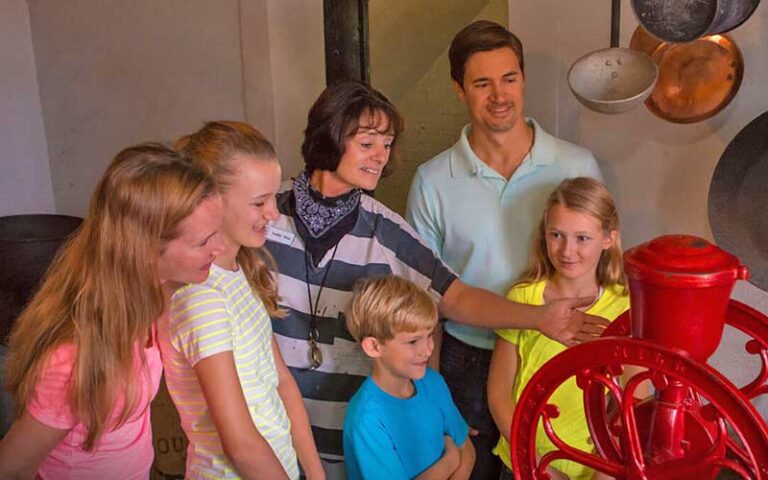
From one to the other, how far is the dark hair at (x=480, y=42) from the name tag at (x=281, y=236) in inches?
26.1

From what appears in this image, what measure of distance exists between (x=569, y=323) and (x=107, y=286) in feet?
2.87

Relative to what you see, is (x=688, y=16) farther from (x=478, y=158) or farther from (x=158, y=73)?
(x=158, y=73)

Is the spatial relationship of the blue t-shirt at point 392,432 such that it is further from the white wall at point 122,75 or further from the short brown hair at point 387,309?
the white wall at point 122,75

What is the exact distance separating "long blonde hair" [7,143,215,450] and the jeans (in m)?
1.00

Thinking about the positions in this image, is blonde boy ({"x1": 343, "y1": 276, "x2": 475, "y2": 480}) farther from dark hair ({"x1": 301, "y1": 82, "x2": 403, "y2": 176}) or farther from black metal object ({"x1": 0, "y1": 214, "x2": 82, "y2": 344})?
black metal object ({"x1": 0, "y1": 214, "x2": 82, "y2": 344})

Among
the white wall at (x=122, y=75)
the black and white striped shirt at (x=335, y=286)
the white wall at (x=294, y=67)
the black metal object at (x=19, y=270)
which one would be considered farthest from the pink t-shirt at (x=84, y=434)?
the white wall at (x=122, y=75)

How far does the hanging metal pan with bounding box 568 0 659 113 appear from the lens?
6.53 ft

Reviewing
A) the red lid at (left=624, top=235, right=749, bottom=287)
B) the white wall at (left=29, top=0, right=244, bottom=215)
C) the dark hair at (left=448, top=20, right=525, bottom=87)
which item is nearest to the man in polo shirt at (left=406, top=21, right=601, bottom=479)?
the dark hair at (left=448, top=20, right=525, bottom=87)

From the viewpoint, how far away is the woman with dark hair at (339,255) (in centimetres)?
179

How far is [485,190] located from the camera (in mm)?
2080

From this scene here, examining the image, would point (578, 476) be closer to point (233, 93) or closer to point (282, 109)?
point (282, 109)

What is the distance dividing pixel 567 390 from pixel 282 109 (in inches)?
71.6

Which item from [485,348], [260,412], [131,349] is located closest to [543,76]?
[485,348]

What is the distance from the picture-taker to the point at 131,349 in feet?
4.58
